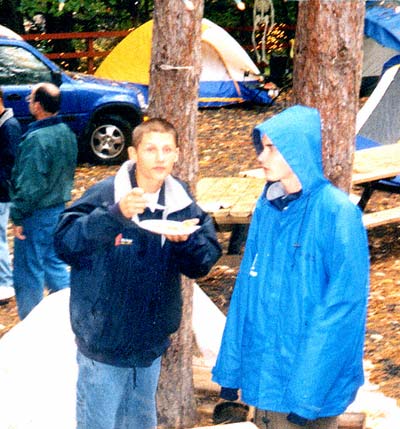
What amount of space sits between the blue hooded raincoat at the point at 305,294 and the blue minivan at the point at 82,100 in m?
8.00

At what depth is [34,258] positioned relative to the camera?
20.0ft

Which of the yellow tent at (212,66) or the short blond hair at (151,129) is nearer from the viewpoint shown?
the short blond hair at (151,129)

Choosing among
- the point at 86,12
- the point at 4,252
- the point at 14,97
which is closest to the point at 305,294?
the point at 4,252

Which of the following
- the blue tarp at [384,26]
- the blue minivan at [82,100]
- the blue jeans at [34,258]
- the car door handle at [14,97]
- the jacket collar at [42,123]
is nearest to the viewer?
the jacket collar at [42,123]

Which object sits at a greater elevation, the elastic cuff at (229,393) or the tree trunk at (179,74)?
the tree trunk at (179,74)

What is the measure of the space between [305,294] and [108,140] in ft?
29.0

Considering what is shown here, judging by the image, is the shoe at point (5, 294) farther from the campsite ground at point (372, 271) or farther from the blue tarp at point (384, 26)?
the blue tarp at point (384, 26)

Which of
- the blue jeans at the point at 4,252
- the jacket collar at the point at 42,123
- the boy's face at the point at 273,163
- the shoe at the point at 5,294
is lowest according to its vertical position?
the shoe at the point at 5,294

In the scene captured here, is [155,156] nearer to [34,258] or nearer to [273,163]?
[273,163]

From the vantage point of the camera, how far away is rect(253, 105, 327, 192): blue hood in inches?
130

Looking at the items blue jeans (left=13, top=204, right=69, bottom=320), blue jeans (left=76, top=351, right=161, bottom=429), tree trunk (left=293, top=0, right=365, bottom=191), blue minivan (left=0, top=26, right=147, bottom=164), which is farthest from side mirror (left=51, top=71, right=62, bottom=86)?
blue jeans (left=76, top=351, right=161, bottom=429)

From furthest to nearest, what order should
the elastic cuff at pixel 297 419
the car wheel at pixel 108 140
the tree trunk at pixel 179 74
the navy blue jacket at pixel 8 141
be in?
the car wheel at pixel 108 140
the navy blue jacket at pixel 8 141
the tree trunk at pixel 179 74
the elastic cuff at pixel 297 419

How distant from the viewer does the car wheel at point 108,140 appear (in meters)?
11.7

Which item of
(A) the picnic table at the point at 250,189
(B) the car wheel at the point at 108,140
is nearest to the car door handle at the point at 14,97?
(B) the car wheel at the point at 108,140
